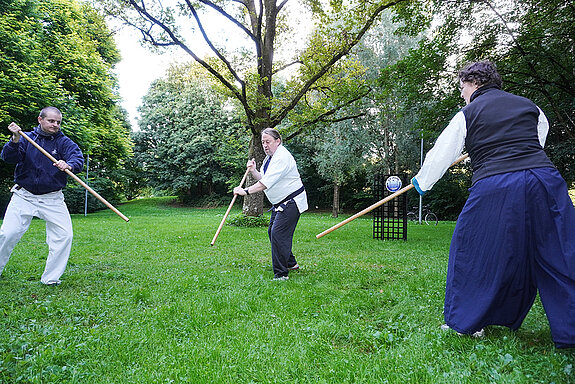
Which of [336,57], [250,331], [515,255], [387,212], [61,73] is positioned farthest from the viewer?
[61,73]

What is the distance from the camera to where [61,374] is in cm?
257

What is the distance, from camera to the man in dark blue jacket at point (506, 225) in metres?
2.60

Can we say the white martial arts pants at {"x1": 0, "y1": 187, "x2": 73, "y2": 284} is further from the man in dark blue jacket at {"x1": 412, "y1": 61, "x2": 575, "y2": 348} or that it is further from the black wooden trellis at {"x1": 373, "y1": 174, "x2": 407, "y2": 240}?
the black wooden trellis at {"x1": 373, "y1": 174, "x2": 407, "y2": 240}

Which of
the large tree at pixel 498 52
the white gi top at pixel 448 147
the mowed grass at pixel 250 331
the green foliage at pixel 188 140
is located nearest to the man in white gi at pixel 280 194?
the mowed grass at pixel 250 331

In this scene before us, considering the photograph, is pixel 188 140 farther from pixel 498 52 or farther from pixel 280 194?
pixel 280 194

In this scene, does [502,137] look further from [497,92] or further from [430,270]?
[430,270]

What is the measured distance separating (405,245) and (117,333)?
8.22 metres

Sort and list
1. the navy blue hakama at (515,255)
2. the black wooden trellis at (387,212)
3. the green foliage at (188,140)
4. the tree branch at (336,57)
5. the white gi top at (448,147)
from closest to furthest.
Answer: the navy blue hakama at (515,255) < the white gi top at (448,147) < the black wooden trellis at (387,212) < the tree branch at (336,57) < the green foliage at (188,140)

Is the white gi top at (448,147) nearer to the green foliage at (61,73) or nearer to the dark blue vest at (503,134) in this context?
the dark blue vest at (503,134)

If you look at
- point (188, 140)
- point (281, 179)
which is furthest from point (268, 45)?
point (188, 140)

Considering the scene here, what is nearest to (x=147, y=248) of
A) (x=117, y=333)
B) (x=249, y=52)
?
(x=117, y=333)

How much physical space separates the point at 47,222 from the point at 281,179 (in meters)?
3.21

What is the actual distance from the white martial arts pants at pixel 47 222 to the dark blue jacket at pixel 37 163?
12cm

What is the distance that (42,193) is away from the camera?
501 centimetres
